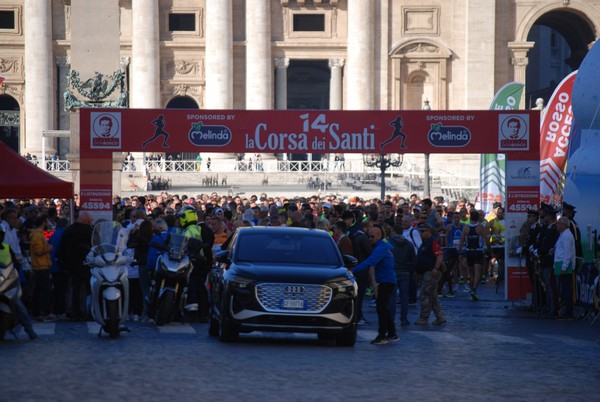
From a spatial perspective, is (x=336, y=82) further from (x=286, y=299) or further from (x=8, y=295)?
(x=8, y=295)

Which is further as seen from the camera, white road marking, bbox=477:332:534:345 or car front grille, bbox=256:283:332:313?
white road marking, bbox=477:332:534:345

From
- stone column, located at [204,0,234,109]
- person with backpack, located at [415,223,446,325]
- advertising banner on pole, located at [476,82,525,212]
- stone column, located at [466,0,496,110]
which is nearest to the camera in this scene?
person with backpack, located at [415,223,446,325]

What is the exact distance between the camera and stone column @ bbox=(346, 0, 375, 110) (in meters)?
64.6


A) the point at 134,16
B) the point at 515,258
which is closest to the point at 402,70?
the point at 134,16

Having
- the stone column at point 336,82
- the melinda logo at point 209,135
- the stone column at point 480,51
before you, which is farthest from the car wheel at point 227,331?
the stone column at point 336,82

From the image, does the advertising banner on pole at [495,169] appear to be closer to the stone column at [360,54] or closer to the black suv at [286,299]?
the black suv at [286,299]

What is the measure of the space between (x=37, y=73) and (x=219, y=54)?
896cm

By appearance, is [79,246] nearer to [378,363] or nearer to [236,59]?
[378,363]

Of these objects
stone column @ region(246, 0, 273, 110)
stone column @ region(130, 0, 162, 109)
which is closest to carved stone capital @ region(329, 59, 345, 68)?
stone column @ region(246, 0, 273, 110)

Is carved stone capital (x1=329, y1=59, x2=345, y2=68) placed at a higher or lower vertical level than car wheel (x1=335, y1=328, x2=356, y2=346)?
higher

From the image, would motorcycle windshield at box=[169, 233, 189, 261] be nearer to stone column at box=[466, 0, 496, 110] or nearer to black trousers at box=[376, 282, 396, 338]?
black trousers at box=[376, 282, 396, 338]

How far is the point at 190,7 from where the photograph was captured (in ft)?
218

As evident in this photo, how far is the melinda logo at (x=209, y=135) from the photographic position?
2417 centimetres

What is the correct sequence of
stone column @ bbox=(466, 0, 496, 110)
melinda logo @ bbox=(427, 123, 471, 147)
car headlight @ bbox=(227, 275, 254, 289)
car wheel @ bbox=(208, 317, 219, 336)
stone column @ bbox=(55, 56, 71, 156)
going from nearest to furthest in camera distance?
car headlight @ bbox=(227, 275, 254, 289) < car wheel @ bbox=(208, 317, 219, 336) < melinda logo @ bbox=(427, 123, 471, 147) < stone column @ bbox=(466, 0, 496, 110) < stone column @ bbox=(55, 56, 71, 156)
